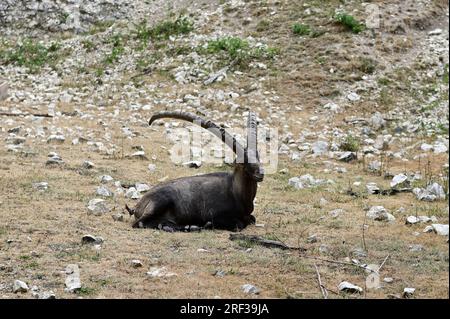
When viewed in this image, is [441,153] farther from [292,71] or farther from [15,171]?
[15,171]

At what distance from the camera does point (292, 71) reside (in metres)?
18.5

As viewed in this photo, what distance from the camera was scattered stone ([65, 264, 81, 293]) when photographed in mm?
6660

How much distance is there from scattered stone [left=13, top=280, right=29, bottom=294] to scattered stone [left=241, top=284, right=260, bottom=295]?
78.5 inches

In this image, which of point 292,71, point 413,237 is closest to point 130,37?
point 292,71

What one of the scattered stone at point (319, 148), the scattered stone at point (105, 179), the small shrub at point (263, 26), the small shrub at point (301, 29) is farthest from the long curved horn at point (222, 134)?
the small shrub at point (263, 26)

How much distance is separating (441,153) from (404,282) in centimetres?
747

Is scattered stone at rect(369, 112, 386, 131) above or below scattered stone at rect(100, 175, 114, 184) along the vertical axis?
below

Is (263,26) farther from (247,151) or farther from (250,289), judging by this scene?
(250,289)

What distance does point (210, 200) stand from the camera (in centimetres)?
976

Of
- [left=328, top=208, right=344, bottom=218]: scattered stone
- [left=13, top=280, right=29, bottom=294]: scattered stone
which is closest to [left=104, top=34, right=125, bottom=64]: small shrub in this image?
[left=328, top=208, right=344, bottom=218]: scattered stone

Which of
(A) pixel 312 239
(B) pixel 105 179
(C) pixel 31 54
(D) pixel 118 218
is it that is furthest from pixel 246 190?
(C) pixel 31 54

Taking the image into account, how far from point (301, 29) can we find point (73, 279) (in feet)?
46.8

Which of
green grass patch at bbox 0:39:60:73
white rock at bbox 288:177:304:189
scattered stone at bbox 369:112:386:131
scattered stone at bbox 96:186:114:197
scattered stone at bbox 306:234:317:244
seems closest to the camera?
scattered stone at bbox 306:234:317:244

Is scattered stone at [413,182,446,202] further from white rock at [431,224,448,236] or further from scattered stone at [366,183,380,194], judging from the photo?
white rock at [431,224,448,236]
